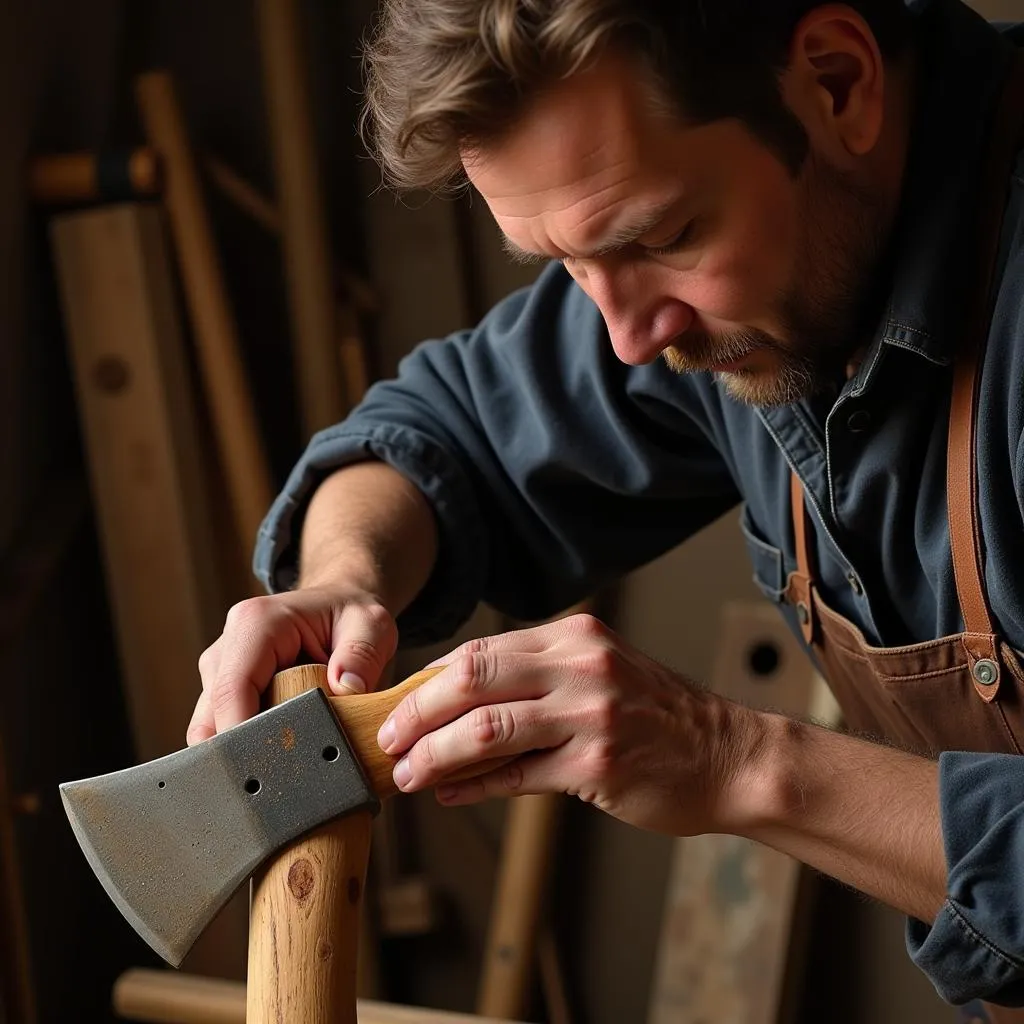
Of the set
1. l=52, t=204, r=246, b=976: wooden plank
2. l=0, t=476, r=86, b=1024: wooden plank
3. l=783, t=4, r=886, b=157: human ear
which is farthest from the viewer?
l=52, t=204, r=246, b=976: wooden plank

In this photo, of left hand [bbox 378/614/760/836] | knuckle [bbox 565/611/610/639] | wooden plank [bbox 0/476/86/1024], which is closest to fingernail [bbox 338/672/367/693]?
left hand [bbox 378/614/760/836]

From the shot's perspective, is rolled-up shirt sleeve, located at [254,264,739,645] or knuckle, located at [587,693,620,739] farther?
rolled-up shirt sleeve, located at [254,264,739,645]

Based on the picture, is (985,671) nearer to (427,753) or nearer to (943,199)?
(943,199)

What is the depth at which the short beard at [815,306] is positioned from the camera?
124 centimetres

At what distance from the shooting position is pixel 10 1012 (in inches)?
73.5

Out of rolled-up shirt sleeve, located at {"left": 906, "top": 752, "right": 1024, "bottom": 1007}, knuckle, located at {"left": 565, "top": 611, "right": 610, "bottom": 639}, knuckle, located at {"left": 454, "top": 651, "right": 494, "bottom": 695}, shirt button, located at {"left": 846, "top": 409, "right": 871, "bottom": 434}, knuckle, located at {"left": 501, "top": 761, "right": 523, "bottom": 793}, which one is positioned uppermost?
shirt button, located at {"left": 846, "top": 409, "right": 871, "bottom": 434}

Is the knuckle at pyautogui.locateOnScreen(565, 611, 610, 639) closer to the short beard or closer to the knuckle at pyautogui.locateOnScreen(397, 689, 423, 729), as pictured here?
the knuckle at pyautogui.locateOnScreen(397, 689, 423, 729)

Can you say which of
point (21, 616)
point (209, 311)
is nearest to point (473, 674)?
Result: point (21, 616)

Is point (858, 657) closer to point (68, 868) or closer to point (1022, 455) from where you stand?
point (1022, 455)

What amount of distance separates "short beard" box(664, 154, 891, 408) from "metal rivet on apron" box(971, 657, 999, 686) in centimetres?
31

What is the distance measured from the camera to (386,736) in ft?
3.61

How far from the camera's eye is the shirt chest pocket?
5.30ft

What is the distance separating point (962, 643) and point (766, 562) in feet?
1.19

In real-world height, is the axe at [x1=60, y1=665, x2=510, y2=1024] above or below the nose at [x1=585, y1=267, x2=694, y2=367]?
below
